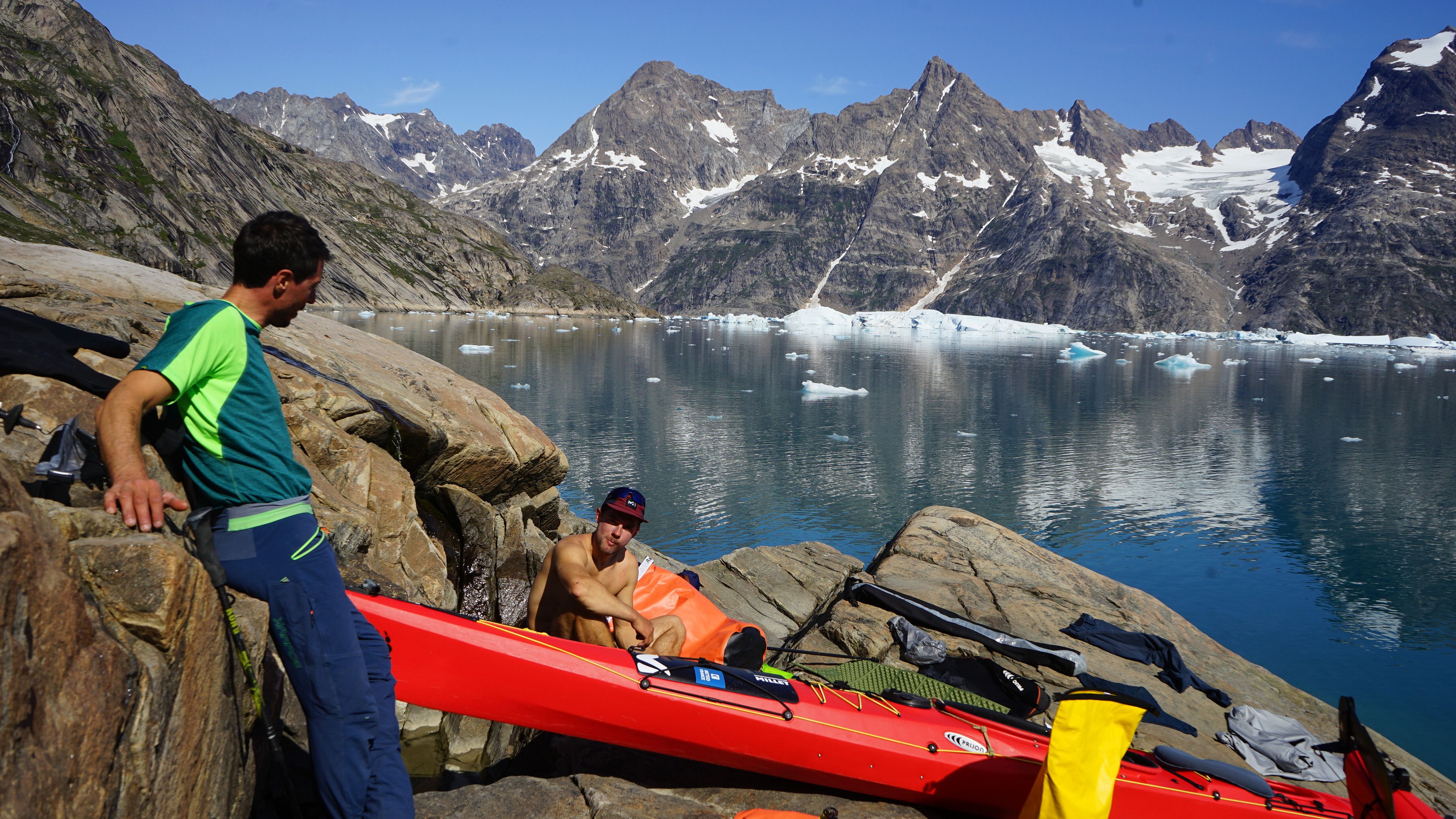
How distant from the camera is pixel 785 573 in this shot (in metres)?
10.6

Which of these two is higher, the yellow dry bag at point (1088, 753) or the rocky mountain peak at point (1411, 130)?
the rocky mountain peak at point (1411, 130)

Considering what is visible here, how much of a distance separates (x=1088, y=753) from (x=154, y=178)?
3881 inches

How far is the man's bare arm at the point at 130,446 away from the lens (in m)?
2.42

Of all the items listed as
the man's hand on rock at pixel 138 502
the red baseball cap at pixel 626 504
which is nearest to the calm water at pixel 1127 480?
the red baseball cap at pixel 626 504

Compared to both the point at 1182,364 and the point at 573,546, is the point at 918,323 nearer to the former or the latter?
the point at 1182,364

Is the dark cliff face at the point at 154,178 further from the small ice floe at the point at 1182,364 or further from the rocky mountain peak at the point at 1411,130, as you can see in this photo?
the rocky mountain peak at the point at 1411,130

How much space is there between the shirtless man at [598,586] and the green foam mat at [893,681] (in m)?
2.28

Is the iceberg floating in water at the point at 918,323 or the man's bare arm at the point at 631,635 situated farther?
the iceberg floating in water at the point at 918,323

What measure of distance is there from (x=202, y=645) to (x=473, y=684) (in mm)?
2097

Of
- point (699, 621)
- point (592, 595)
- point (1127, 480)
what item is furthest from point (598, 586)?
point (1127, 480)

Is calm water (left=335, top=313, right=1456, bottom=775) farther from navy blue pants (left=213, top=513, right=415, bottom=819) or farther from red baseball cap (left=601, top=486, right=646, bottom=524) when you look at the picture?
navy blue pants (left=213, top=513, right=415, bottom=819)

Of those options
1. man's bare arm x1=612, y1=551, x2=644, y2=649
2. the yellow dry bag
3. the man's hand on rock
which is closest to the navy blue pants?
the man's hand on rock

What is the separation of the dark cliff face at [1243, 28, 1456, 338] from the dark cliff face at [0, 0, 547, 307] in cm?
16758

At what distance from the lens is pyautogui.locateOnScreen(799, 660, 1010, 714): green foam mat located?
6.68 meters
